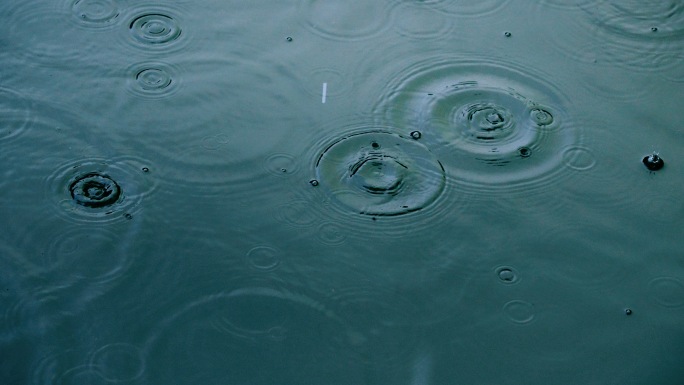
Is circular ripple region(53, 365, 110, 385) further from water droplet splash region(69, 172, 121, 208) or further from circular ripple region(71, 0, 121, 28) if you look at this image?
circular ripple region(71, 0, 121, 28)

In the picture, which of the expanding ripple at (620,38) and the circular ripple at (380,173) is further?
Result: the expanding ripple at (620,38)

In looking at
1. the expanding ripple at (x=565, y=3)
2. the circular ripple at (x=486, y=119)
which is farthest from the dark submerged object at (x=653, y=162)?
the expanding ripple at (x=565, y=3)

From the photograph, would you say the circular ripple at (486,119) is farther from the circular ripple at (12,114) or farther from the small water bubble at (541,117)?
the circular ripple at (12,114)

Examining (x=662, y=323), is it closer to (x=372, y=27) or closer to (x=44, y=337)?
(x=372, y=27)

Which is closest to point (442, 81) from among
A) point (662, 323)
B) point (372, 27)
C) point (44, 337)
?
point (372, 27)

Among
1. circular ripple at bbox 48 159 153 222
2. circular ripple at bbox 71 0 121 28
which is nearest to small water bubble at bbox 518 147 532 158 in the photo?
circular ripple at bbox 48 159 153 222

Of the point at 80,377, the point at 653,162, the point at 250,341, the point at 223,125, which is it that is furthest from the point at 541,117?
the point at 80,377
